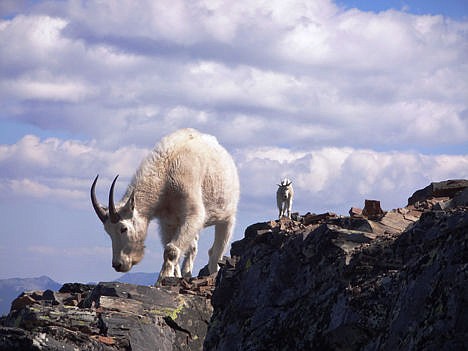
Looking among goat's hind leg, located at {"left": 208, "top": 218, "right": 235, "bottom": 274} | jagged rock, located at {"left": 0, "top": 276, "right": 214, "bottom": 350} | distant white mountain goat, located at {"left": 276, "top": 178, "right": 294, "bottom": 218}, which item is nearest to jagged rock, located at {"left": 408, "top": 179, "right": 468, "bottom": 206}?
jagged rock, located at {"left": 0, "top": 276, "right": 214, "bottom": 350}

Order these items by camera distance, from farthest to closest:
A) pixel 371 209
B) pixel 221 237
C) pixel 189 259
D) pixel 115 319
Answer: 1. pixel 221 237
2. pixel 189 259
3. pixel 115 319
4. pixel 371 209

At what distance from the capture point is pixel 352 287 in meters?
5.01

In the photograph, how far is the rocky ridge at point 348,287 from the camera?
4.13 m

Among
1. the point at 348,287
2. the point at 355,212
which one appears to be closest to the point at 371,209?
the point at 355,212

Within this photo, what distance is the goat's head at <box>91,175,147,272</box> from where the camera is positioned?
15.5 meters

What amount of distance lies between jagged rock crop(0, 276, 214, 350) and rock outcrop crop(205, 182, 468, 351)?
2.23 meters

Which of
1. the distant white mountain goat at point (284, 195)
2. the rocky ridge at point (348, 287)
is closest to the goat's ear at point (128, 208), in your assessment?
the rocky ridge at point (348, 287)

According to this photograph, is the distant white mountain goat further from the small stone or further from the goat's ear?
the small stone

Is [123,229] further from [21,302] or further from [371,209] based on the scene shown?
[371,209]

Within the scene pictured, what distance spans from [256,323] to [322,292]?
0.59 metres

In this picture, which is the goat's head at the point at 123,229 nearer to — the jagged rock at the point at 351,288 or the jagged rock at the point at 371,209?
the jagged rock at the point at 351,288

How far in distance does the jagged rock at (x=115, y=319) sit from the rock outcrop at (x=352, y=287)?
7.33ft

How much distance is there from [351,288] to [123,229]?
426 inches

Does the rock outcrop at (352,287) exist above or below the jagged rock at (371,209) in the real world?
below
